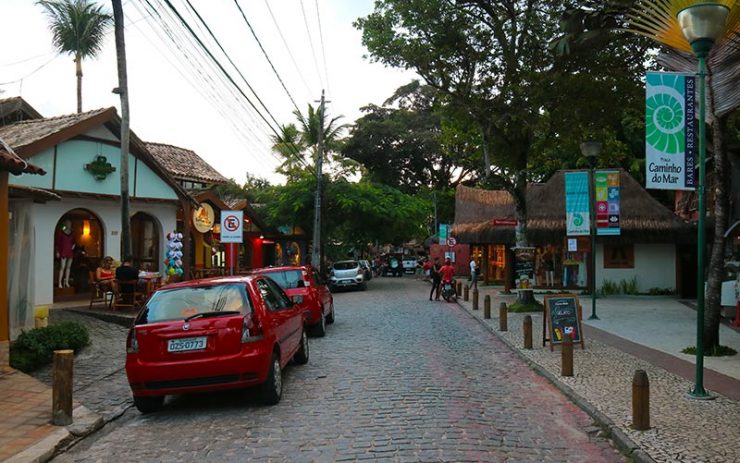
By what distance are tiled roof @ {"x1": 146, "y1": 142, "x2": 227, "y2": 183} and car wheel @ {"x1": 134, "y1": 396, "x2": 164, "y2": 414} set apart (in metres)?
18.1

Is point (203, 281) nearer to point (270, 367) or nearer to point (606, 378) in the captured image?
point (270, 367)

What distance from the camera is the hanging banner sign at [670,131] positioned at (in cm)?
836

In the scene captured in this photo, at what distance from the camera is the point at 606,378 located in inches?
356

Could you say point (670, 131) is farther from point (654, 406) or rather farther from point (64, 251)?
point (64, 251)

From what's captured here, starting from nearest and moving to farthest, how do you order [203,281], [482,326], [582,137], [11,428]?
[11,428], [203,281], [482,326], [582,137]

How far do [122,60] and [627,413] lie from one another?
12.5 meters

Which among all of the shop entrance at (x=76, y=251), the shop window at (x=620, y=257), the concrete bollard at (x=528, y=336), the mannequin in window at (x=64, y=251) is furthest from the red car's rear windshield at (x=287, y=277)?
the shop window at (x=620, y=257)

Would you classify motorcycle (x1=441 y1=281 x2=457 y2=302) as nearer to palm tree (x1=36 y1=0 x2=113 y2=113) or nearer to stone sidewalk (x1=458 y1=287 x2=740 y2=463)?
stone sidewalk (x1=458 y1=287 x2=740 y2=463)

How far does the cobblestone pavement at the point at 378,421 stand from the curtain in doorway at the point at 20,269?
455cm

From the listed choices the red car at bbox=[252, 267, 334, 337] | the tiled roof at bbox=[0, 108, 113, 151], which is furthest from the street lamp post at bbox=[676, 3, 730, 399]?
the tiled roof at bbox=[0, 108, 113, 151]

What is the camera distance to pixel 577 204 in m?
17.8

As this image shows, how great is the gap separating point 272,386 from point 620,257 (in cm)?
2175

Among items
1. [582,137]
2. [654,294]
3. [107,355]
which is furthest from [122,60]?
[654,294]

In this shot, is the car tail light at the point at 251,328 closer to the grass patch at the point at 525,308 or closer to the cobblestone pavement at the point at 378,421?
the cobblestone pavement at the point at 378,421
